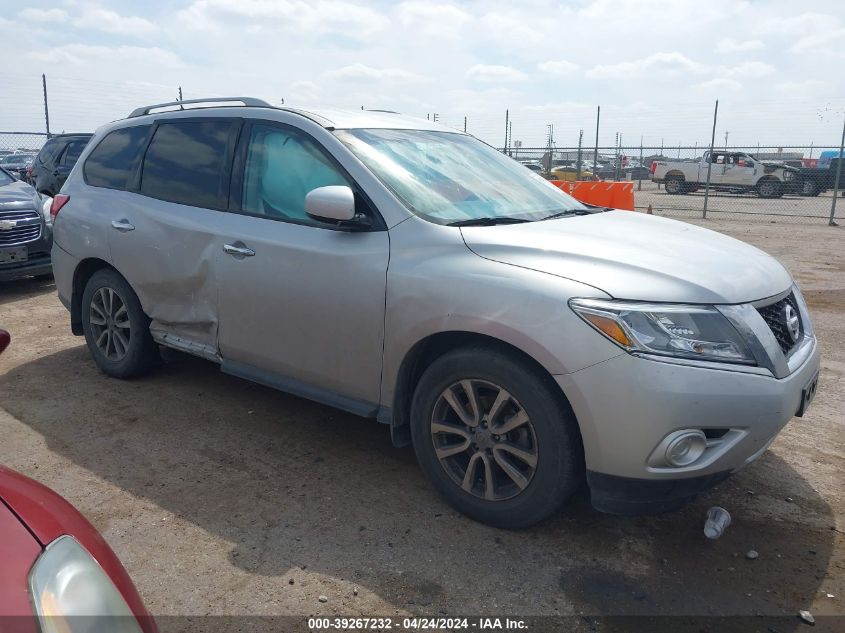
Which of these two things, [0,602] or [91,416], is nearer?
[0,602]

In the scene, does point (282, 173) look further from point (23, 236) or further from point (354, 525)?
point (23, 236)

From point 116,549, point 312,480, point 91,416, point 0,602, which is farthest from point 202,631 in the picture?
point 91,416

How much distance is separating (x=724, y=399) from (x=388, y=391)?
1.45m

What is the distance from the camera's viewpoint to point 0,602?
3.94 feet

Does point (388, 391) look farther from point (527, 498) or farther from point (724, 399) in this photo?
point (724, 399)

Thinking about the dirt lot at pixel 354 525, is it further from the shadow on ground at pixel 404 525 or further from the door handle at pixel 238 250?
the door handle at pixel 238 250

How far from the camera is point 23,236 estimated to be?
7809 millimetres

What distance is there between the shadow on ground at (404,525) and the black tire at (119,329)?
1.35 feet

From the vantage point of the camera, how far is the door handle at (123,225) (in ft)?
14.6

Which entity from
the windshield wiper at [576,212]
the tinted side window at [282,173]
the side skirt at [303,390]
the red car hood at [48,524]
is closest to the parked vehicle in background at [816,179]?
the windshield wiper at [576,212]

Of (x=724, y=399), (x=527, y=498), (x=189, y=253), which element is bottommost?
(x=527, y=498)

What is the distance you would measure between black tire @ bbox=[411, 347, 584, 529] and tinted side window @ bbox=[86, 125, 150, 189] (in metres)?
2.78

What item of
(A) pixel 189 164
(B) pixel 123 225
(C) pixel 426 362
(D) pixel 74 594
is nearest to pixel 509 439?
(C) pixel 426 362

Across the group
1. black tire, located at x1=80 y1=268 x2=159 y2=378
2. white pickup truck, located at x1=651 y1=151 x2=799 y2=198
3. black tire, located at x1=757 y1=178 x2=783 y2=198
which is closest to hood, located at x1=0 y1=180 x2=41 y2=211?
black tire, located at x1=80 y1=268 x2=159 y2=378
